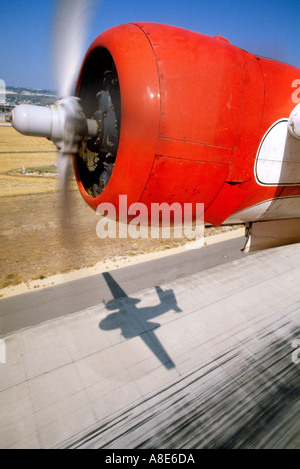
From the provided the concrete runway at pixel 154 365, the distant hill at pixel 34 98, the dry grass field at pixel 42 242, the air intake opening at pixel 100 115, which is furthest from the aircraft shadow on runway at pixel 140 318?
the distant hill at pixel 34 98

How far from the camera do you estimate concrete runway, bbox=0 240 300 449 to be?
655cm

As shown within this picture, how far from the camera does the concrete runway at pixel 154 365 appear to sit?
6555mm

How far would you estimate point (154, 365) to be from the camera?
813 cm

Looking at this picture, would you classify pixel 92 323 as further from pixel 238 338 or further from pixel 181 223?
pixel 181 223

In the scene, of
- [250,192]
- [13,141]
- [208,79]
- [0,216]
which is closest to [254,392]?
[250,192]

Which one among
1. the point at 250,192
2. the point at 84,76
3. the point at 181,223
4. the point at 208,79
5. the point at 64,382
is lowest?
the point at 64,382

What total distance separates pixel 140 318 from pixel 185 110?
8413mm

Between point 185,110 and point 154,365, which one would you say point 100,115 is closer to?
point 185,110

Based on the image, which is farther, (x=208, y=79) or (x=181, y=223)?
(x=181, y=223)

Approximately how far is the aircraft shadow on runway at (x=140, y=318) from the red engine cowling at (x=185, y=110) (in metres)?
6.28

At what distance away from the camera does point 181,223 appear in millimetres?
4488

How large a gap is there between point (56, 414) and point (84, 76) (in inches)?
331

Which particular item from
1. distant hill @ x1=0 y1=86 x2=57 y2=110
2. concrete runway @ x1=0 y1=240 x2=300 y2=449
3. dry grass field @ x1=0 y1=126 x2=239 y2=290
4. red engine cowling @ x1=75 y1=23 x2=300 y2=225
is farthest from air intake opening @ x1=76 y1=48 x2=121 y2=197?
concrete runway @ x1=0 y1=240 x2=300 y2=449

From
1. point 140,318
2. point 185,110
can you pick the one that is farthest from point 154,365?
point 185,110
